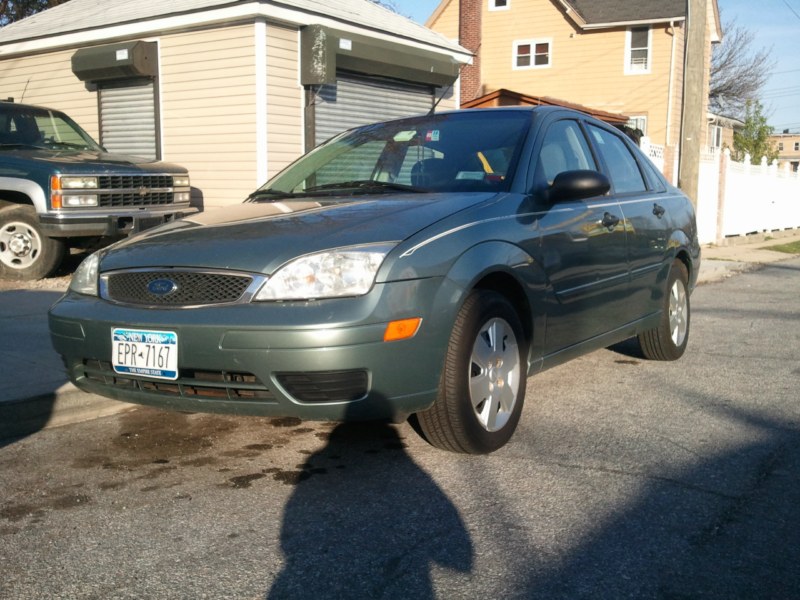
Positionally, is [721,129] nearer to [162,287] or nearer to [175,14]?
[175,14]

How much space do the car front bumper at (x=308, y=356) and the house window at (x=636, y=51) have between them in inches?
1102

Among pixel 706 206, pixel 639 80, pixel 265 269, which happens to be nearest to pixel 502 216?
pixel 265 269

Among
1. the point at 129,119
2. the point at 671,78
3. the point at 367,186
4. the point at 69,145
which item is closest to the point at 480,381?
the point at 367,186

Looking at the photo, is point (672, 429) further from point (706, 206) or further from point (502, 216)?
point (706, 206)

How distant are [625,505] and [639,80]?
28.0 m

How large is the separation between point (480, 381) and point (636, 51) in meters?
28.0

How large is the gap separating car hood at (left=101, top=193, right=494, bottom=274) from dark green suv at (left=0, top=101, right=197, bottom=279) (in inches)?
199

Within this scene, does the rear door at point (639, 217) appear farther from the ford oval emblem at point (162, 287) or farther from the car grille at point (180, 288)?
the ford oval emblem at point (162, 287)

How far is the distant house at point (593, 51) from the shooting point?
2892 centimetres

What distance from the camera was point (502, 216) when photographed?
4379mm

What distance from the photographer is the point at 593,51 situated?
30.5m

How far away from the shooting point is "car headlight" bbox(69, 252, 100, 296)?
4.30 metres

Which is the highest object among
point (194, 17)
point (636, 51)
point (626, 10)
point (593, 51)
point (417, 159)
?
point (626, 10)

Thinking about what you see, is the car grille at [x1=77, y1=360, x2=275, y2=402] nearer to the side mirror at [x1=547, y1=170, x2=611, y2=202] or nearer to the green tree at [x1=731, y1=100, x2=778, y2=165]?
the side mirror at [x1=547, y1=170, x2=611, y2=202]
